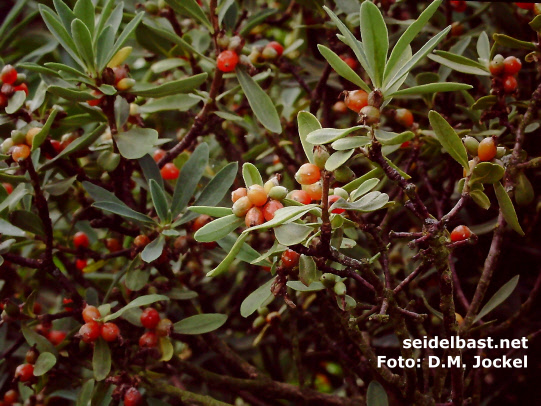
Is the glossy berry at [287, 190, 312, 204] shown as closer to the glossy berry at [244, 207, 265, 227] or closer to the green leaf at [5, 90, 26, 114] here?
the glossy berry at [244, 207, 265, 227]

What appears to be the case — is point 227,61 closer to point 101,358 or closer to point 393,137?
point 393,137

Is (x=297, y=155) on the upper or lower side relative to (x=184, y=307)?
upper

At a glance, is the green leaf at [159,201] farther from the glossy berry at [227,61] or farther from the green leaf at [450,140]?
the green leaf at [450,140]

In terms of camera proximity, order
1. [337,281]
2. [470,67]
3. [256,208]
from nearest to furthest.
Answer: [256,208]
[337,281]
[470,67]

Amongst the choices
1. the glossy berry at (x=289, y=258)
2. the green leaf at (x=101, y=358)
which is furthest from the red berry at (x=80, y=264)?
the glossy berry at (x=289, y=258)

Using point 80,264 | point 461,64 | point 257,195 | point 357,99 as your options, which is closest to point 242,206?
point 257,195

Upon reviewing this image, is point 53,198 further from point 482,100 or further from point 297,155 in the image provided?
point 482,100

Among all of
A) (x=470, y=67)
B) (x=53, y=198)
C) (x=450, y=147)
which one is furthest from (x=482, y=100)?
(x=53, y=198)

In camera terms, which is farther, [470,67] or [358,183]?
[470,67]

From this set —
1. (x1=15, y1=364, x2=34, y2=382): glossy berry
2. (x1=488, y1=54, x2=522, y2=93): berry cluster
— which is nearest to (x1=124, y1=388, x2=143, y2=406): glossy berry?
(x1=15, y1=364, x2=34, y2=382): glossy berry

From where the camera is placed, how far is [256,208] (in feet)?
2.38

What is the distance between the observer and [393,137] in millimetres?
715

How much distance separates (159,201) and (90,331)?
276 millimetres

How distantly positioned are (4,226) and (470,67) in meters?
0.88
